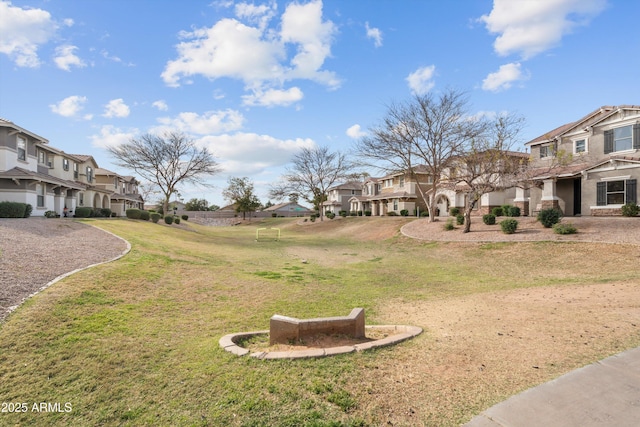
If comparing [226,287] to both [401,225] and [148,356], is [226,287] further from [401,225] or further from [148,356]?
[401,225]

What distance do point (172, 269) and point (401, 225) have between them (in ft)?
76.5

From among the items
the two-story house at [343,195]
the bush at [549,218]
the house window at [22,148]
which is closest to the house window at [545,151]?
the bush at [549,218]

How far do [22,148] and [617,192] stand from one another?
1672 inches

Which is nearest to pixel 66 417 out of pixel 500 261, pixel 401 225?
pixel 500 261

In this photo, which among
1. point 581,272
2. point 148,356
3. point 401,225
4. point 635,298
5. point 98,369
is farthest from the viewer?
point 401,225

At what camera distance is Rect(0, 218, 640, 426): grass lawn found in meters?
3.38

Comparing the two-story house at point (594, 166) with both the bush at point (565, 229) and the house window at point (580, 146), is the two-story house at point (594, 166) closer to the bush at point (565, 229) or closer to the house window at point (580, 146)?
the house window at point (580, 146)

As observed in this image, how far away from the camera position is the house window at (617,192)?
18.9m

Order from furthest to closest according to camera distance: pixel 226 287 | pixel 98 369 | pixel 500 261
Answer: pixel 500 261 < pixel 226 287 < pixel 98 369

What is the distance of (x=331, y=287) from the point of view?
32.8ft

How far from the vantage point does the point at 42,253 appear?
31.9 ft

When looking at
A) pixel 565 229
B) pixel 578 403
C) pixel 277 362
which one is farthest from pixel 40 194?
pixel 565 229

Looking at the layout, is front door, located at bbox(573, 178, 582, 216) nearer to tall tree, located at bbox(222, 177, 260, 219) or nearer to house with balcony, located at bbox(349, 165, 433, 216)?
house with balcony, located at bbox(349, 165, 433, 216)

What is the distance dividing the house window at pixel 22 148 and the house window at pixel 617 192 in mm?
41658
